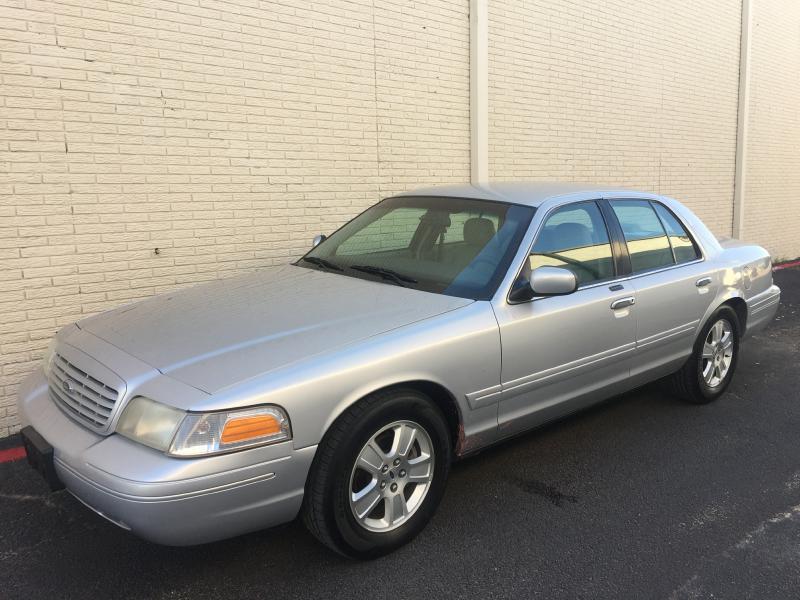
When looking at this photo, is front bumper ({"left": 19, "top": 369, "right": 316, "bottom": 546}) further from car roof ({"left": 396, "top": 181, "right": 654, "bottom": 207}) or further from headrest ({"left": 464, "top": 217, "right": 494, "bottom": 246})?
car roof ({"left": 396, "top": 181, "right": 654, "bottom": 207})

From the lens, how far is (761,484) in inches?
144

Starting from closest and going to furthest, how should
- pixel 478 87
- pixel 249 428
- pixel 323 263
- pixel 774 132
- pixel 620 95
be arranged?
pixel 249 428
pixel 323 263
pixel 478 87
pixel 620 95
pixel 774 132

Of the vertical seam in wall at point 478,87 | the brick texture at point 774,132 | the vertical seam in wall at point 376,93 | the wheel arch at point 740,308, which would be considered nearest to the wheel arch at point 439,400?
the wheel arch at point 740,308

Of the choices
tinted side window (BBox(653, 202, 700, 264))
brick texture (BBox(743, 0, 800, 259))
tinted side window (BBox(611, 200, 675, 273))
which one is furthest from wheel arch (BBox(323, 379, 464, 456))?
brick texture (BBox(743, 0, 800, 259))

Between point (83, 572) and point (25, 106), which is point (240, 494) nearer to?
point (83, 572)

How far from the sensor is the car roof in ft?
12.7

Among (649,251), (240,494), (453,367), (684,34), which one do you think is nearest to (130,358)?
(240,494)

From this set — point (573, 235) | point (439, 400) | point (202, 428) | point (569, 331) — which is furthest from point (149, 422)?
point (573, 235)

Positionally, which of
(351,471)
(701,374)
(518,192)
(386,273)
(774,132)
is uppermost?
(774,132)

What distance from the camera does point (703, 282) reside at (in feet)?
14.9

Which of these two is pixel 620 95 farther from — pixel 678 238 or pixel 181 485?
pixel 181 485

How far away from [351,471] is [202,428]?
0.64 meters

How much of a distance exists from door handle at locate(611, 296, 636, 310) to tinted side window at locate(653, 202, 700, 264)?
81 centimetres

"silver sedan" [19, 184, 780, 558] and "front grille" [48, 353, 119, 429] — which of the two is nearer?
"silver sedan" [19, 184, 780, 558]
